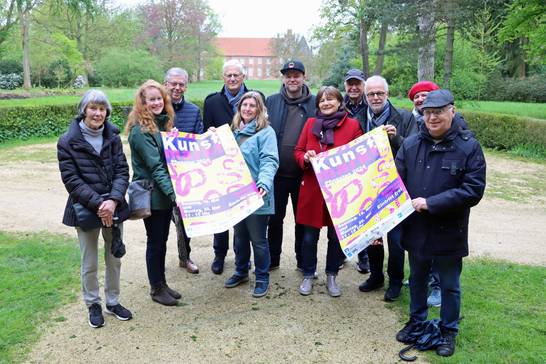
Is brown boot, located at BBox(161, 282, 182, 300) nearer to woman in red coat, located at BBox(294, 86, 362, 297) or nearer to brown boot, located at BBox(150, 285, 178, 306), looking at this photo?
brown boot, located at BBox(150, 285, 178, 306)

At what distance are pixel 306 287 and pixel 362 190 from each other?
132 centimetres

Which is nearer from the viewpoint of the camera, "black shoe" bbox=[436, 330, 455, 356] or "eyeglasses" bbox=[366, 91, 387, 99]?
"black shoe" bbox=[436, 330, 455, 356]

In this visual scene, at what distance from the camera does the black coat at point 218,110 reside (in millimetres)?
5195

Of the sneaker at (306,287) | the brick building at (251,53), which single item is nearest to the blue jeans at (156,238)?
the sneaker at (306,287)

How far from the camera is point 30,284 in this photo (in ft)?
16.6

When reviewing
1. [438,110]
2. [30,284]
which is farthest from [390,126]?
[30,284]

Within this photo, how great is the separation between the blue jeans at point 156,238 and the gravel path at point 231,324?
0.37 m

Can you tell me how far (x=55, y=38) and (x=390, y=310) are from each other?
122 ft

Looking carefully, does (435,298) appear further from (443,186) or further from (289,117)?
(289,117)

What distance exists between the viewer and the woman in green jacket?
414 cm

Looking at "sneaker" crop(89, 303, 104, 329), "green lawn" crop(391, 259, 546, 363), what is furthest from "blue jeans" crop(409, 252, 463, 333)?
"sneaker" crop(89, 303, 104, 329)

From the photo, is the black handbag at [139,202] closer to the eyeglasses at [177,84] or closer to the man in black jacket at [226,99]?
the eyeglasses at [177,84]

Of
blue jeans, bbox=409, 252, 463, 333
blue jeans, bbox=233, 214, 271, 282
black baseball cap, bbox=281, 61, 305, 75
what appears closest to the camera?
blue jeans, bbox=409, 252, 463, 333

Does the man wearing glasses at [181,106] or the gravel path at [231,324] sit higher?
the man wearing glasses at [181,106]
